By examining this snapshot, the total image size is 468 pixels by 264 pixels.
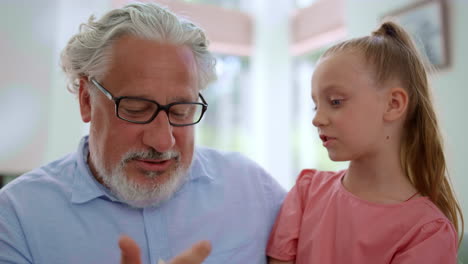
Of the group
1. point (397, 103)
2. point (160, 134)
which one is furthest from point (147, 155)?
point (397, 103)

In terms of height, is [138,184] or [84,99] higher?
[84,99]

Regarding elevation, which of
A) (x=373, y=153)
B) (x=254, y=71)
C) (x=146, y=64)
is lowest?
(x=373, y=153)

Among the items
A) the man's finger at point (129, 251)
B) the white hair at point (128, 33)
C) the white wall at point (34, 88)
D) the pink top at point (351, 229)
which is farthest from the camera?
the white wall at point (34, 88)

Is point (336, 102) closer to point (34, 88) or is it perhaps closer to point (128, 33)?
point (128, 33)

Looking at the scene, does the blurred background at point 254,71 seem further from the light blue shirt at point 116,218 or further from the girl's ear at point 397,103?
the light blue shirt at point 116,218

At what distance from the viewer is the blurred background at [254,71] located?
8.75ft

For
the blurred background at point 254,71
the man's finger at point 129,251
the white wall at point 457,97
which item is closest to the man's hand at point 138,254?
the man's finger at point 129,251

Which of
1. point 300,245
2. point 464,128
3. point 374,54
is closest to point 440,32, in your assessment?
point 464,128

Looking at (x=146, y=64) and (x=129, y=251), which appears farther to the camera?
(x=146, y=64)

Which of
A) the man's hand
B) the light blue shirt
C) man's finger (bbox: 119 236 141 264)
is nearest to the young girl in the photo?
the light blue shirt

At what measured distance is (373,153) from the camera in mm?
1156

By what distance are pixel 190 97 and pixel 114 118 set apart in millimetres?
251

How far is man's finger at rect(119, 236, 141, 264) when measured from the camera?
28.7 inches

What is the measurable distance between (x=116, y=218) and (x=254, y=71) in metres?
4.10
